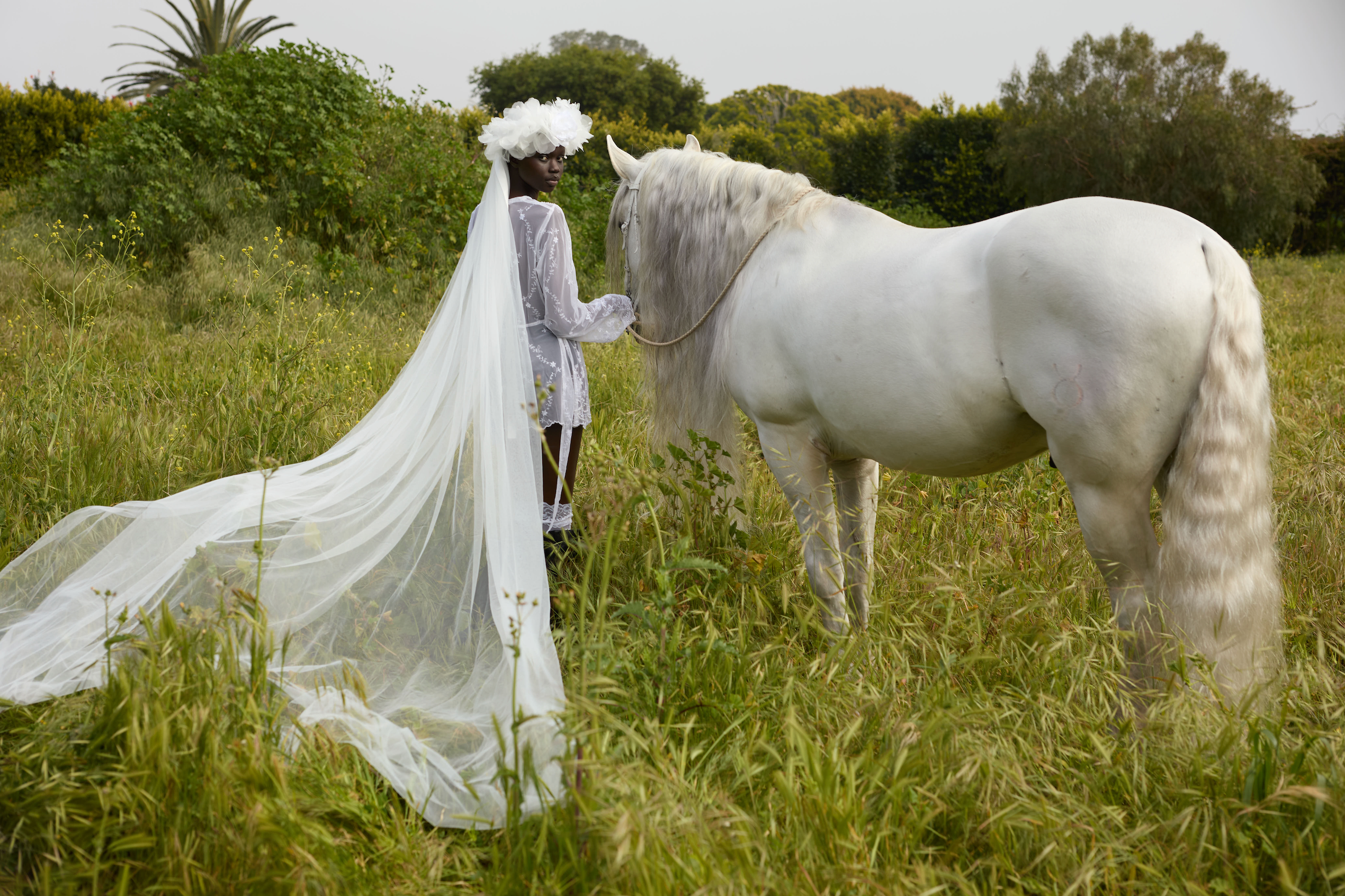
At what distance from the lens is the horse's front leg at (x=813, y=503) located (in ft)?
9.04

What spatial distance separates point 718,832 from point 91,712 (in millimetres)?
1588

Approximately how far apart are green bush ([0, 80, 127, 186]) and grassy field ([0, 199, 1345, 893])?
15.8 m

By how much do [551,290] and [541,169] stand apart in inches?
17.6

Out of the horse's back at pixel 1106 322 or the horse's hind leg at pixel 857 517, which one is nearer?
the horse's back at pixel 1106 322

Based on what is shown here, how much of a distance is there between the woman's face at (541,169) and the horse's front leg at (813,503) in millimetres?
1213

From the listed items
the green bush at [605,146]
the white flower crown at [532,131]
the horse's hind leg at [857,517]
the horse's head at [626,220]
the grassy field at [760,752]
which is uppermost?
the green bush at [605,146]

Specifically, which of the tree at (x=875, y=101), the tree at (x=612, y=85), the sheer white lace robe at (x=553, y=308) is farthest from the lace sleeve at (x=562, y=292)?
the tree at (x=875, y=101)

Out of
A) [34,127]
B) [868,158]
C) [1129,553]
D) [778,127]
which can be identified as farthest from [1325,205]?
[34,127]

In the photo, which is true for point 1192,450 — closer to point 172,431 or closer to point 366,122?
point 172,431

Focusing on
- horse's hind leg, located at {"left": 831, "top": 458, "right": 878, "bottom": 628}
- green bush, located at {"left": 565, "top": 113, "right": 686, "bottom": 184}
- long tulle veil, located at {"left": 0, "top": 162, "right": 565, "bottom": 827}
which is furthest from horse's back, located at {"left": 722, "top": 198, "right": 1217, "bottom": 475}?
green bush, located at {"left": 565, "top": 113, "right": 686, "bottom": 184}

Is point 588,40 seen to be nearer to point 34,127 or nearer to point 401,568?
point 34,127

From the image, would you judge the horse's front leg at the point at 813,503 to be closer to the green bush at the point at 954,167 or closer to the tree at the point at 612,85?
the green bush at the point at 954,167

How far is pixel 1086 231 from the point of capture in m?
2.11

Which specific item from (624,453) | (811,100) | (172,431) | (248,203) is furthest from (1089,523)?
(811,100)
